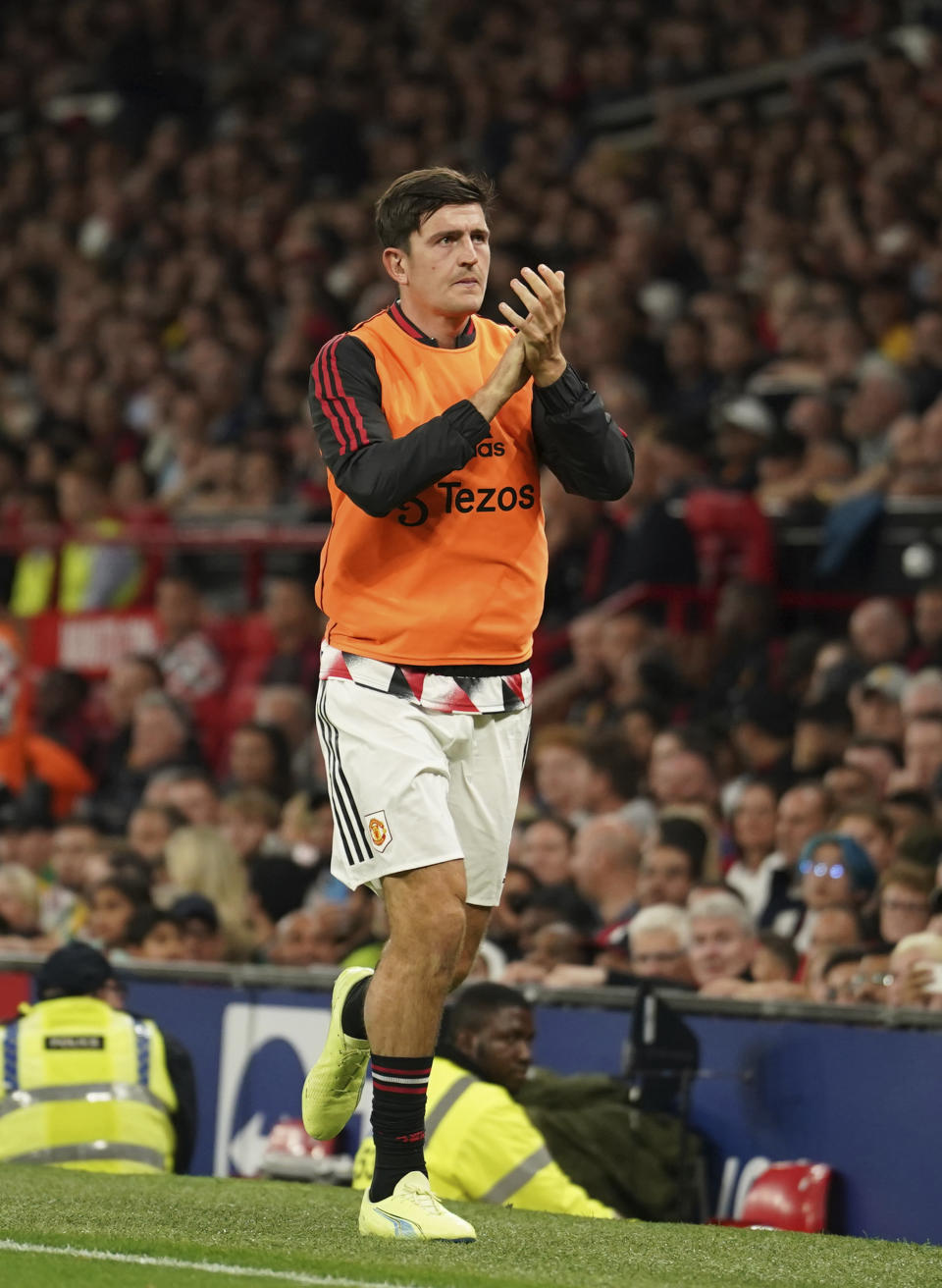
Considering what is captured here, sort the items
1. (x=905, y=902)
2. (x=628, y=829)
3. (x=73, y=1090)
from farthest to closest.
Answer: (x=628, y=829)
(x=905, y=902)
(x=73, y=1090)

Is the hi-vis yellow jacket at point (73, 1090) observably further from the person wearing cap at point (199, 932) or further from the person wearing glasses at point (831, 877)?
the person wearing glasses at point (831, 877)

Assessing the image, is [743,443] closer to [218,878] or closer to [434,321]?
[218,878]

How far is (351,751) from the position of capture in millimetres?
5359

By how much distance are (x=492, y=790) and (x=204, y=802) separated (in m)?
6.88

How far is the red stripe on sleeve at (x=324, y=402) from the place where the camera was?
5301 mm

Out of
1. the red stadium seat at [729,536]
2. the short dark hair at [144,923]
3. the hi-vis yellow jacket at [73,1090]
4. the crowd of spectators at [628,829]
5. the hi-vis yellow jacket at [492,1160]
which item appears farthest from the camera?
the red stadium seat at [729,536]

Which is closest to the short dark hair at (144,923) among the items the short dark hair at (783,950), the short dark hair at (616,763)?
the short dark hair at (616,763)

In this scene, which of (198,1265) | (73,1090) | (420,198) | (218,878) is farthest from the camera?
(218,878)

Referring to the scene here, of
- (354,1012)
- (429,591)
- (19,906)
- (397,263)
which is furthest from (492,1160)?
(19,906)

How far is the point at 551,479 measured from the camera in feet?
43.1

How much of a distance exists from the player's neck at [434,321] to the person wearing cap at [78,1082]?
3040 millimetres

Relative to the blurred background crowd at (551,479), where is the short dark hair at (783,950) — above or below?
below

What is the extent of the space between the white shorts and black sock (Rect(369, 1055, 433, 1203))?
44 centimetres

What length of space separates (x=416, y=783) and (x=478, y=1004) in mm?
2296
